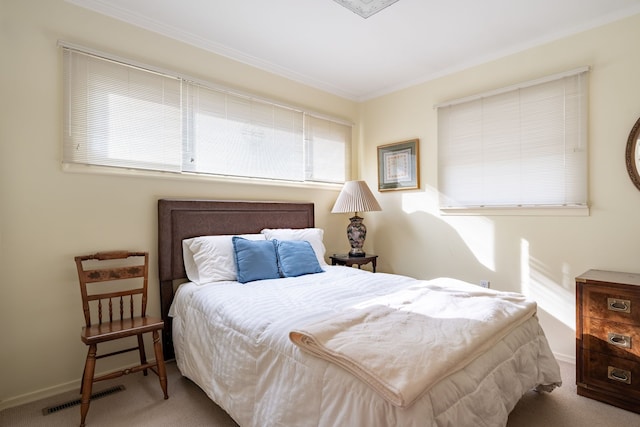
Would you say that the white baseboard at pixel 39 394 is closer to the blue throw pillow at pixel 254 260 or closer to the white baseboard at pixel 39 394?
the white baseboard at pixel 39 394

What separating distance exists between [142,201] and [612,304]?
3258mm

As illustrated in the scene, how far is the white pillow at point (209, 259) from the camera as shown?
252 cm

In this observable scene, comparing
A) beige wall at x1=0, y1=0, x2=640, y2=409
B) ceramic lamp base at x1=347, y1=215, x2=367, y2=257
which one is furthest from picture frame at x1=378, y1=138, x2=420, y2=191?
ceramic lamp base at x1=347, y1=215, x2=367, y2=257

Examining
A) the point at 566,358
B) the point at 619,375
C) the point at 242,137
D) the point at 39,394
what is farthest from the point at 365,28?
the point at 39,394

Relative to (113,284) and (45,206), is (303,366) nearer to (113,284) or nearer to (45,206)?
(113,284)

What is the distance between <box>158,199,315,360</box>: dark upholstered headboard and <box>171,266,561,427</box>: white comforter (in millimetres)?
207

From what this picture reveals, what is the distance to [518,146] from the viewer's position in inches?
116

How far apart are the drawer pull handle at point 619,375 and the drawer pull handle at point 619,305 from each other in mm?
363

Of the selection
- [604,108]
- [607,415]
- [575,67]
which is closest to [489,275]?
[607,415]

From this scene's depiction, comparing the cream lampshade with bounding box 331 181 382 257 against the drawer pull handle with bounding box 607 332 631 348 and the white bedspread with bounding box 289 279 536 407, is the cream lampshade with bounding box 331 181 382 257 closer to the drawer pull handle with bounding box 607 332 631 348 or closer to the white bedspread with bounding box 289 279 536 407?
the white bedspread with bounding box 289 279 536 407

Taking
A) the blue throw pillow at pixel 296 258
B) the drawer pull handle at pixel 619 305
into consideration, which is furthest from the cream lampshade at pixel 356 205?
the drawer pull handle at pixel 619 305

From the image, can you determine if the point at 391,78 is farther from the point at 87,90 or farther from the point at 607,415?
the point at 607,415

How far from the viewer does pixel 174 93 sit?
8.97 feet

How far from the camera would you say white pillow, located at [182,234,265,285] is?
252 centimetres
